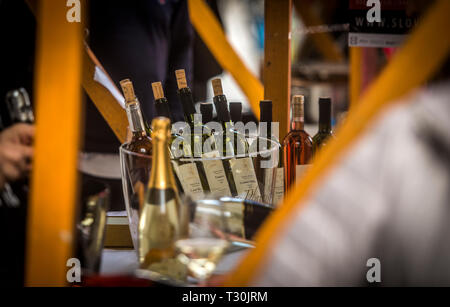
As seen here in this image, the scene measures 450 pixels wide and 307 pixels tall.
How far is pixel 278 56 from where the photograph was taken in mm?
1255

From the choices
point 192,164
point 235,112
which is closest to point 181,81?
point 235,112

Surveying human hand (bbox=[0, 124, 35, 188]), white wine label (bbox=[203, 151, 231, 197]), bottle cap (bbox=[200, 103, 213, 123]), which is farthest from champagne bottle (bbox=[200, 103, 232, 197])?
human hand (bbox=[0, 124, 35, 188])

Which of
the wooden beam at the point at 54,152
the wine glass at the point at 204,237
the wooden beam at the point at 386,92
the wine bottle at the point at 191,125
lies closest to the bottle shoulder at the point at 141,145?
the wine bottle at the point at 191,125

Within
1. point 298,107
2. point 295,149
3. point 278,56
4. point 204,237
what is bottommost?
point 204,237

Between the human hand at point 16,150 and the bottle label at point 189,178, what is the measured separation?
0.92 ft

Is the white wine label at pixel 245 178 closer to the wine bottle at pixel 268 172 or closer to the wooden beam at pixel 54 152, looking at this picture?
the wine bottle at pixel 268 172

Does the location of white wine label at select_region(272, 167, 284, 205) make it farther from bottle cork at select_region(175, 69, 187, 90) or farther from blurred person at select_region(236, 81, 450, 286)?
blurred person at select_region(236, 81, 450, 286)

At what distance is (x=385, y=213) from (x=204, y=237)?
0.31 m

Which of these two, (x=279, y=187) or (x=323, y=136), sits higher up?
(x=323, y=136)

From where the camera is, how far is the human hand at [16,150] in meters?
0.79

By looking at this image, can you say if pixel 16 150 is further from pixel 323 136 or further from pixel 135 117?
pixel 323 136

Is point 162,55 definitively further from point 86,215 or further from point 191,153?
point 86,215

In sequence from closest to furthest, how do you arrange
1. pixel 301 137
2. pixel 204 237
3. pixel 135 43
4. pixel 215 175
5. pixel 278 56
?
1. pixel 204 237
2. pixel 215 175
3. pixel 301 137
4. pixel 278 56
5. pixel 135 43

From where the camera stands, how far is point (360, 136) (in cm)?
50
